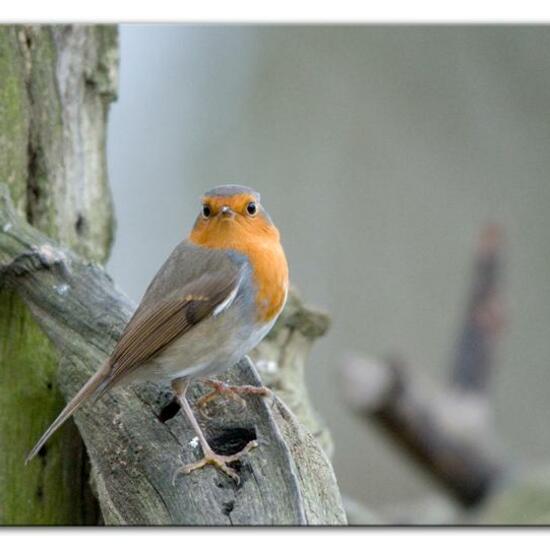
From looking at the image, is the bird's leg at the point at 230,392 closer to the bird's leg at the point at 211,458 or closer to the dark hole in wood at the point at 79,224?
the bird's leg at the point at 211,458

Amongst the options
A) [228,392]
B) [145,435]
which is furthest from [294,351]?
[145,435]

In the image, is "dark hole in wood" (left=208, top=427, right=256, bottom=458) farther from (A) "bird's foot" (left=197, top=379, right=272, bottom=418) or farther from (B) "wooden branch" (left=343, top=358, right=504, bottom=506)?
(B) "wooden branch" (left=343, top=358, right=504, bottom=506)

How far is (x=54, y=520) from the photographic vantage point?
2420mm

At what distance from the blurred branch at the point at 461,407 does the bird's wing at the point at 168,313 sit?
1.27m

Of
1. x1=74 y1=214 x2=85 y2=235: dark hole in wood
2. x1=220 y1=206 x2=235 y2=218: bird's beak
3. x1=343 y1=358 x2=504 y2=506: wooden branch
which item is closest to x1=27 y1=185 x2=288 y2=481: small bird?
x1=220 y1=206 x2=235 y2=218: bird's beak

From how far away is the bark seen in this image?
95.6 inches

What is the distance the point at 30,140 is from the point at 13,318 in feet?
1.38

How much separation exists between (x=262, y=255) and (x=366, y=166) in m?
1.64

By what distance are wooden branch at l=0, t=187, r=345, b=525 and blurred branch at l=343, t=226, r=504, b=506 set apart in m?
1.20

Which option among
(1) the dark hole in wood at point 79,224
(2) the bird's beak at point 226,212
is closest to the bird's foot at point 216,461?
(2) the bird's beak at point 226,212

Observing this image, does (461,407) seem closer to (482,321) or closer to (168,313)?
(482,321)

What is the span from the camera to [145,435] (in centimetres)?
215

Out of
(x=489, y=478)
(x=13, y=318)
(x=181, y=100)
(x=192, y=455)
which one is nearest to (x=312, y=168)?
(x=181, y=100)

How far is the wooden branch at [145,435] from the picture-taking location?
78.7 inches
